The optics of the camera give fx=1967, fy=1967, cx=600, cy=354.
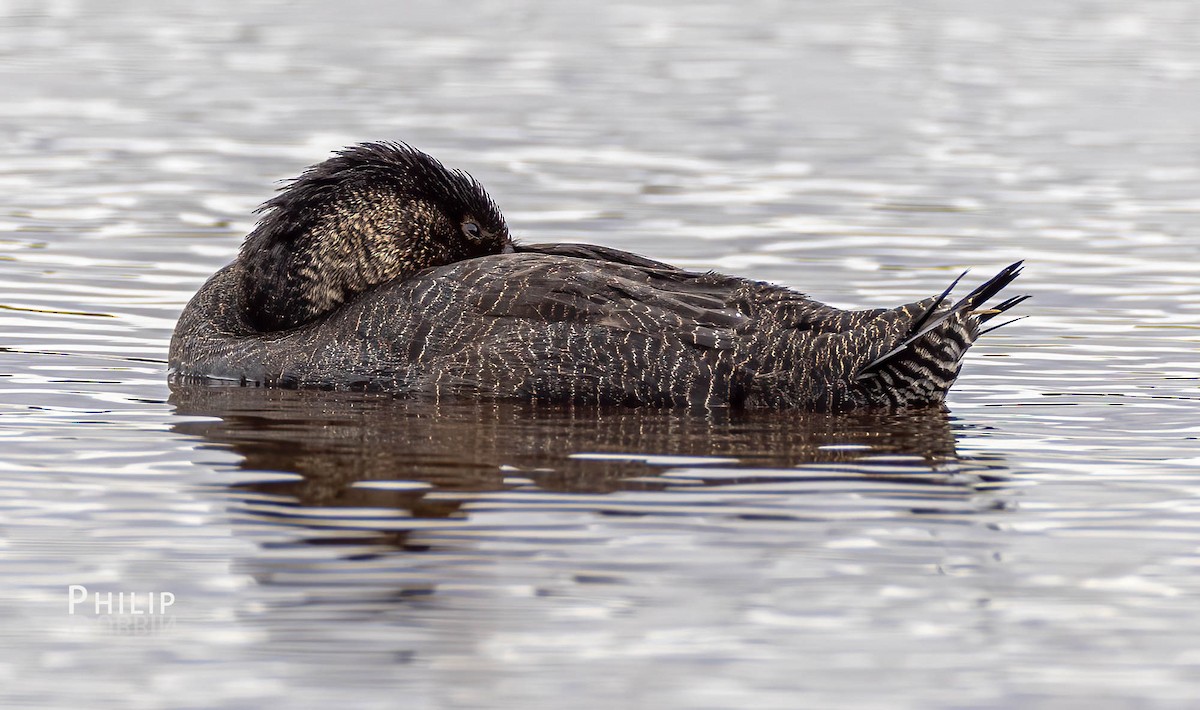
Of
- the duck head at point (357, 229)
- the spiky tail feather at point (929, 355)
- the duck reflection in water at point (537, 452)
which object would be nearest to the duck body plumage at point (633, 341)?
the spiky tail feather at point (929, 355)

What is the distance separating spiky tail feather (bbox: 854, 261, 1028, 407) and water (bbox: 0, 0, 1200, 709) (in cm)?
15

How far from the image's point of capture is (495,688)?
558cm

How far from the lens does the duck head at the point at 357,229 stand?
991 centimetres

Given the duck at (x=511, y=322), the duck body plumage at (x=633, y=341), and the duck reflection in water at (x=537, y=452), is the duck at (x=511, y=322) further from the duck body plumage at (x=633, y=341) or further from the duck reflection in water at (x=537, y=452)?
the duck reflection in water at (x=537, y=452)

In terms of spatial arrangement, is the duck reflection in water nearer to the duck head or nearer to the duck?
the duck

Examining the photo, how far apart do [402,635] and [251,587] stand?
2.25 feet

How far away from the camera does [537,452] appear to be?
841 cm

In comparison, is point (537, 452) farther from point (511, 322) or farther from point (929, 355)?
point (929, 355)

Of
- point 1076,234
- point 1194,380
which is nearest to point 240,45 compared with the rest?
point 1076,234

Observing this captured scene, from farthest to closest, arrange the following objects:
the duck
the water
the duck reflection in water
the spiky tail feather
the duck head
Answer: the duck head
the duck
the spiky tail feather
the duck reflection in water
the water

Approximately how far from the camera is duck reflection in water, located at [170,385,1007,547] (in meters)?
7.64

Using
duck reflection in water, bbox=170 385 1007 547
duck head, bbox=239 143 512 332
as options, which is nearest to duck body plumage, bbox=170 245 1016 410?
duck reflection in water, bbox=170 385 1007 547

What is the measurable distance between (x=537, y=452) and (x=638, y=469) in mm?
540

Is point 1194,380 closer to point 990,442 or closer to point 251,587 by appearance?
point 990,442
